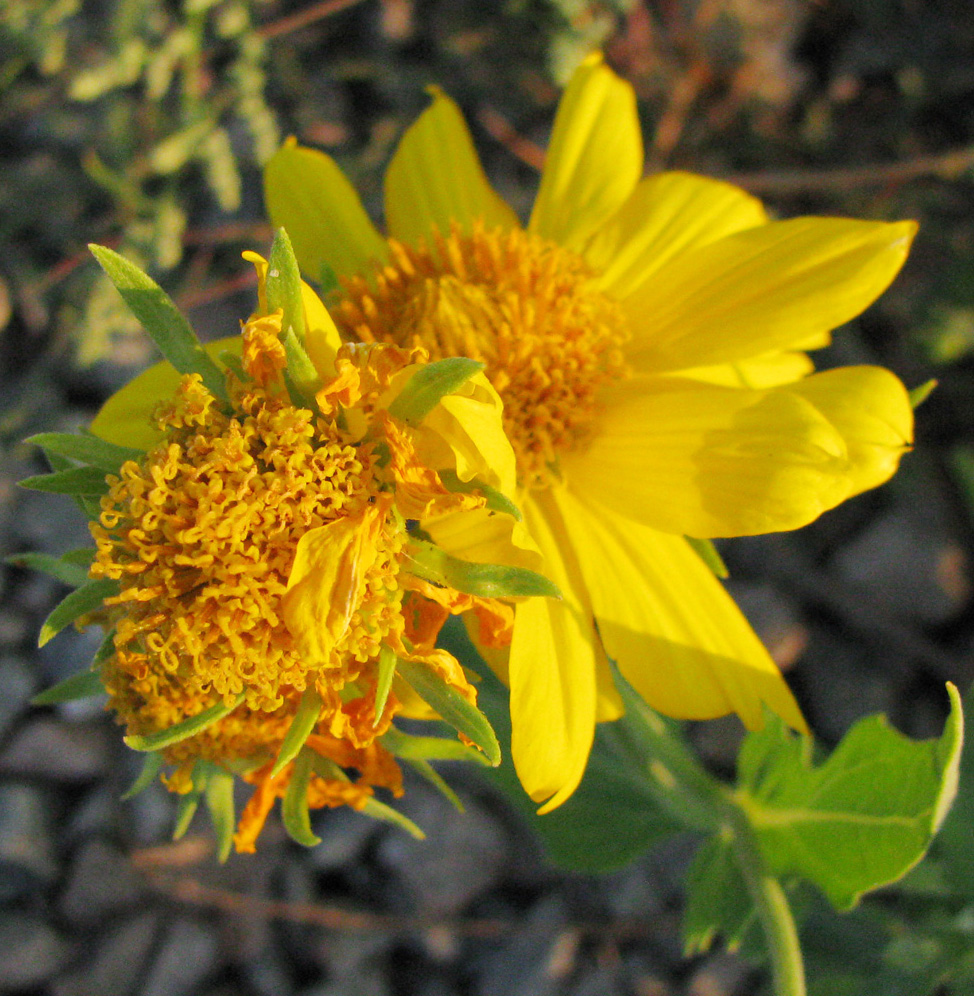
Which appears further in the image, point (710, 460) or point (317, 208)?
point (317, 208)

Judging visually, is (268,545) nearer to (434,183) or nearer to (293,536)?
(293,536)

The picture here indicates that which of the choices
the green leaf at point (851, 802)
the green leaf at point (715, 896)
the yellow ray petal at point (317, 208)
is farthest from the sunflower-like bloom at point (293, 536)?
the green leaf at point (715, 896)

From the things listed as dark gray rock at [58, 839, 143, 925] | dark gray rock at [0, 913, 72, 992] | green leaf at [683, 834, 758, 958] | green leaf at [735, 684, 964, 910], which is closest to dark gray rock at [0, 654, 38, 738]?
dark gray rock at [58, 839, 143, 925]

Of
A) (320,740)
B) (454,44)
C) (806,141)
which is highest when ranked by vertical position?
(454,44)

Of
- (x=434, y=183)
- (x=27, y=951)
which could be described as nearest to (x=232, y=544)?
(x=434, y=183)

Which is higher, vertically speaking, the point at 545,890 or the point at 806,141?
the point at 806,141

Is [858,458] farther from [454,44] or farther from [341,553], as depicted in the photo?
[454,44]

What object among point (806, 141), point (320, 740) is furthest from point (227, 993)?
point (806, 141)
